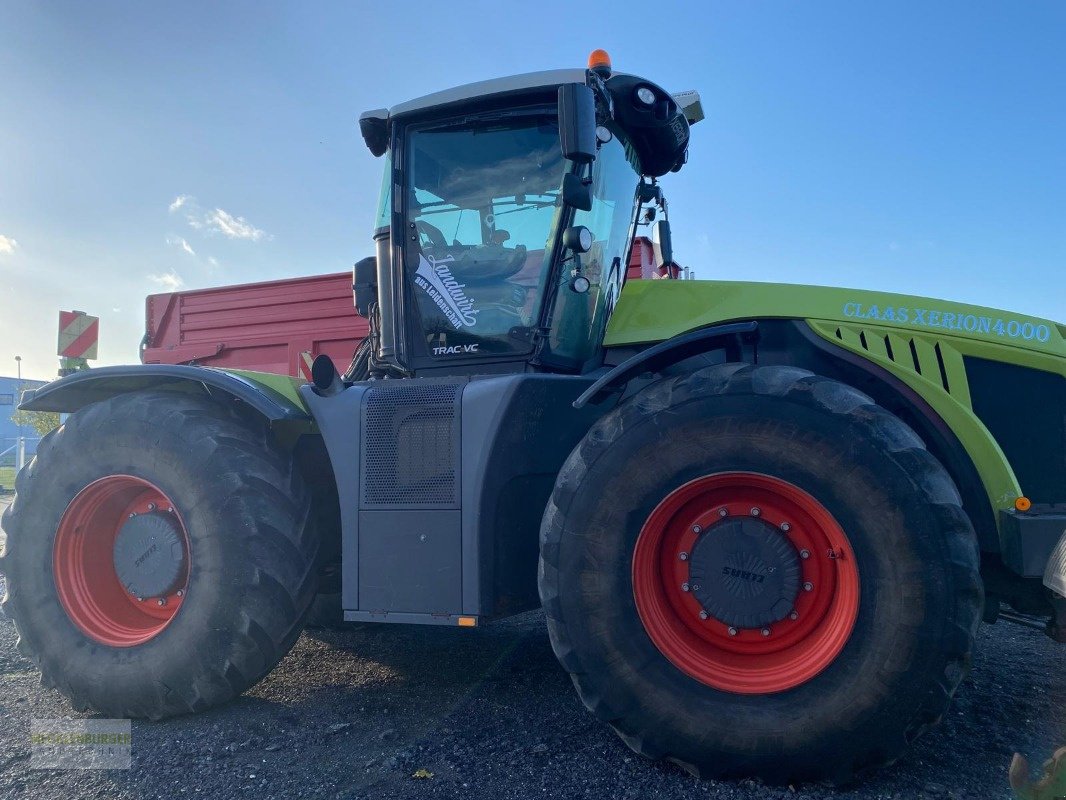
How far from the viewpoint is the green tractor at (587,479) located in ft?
8.14

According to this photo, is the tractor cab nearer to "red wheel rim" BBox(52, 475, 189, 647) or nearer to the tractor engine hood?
the tractor engine hood

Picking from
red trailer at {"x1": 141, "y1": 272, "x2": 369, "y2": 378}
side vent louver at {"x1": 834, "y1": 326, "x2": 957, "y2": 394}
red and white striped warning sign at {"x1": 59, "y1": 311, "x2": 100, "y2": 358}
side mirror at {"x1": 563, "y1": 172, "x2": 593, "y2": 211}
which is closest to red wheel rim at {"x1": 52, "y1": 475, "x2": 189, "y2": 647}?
side mirror at {"x1": 563, "y1": 172, "x2": 593, "y2": 211}

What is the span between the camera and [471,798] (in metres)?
2.45

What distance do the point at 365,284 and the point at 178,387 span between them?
1.06 metres

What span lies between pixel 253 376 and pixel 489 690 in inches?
72.0

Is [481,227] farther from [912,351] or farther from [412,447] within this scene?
[912,351]

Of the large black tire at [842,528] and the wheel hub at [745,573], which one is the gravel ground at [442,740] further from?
the wheel hub at [745,573]

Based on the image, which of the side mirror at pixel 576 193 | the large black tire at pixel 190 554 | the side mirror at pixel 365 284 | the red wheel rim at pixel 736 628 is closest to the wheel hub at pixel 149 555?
the large black tire at pixel 190 554

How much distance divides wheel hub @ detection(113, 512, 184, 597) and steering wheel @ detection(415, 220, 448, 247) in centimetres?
170

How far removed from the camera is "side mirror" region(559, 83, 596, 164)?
9.77ft

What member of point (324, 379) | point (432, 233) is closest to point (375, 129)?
point (432, 233)

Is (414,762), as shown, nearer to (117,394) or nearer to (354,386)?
(354,386)

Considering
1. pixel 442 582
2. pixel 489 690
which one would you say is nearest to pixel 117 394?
pixel 442 582

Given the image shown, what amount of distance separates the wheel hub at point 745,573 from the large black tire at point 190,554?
170cm
